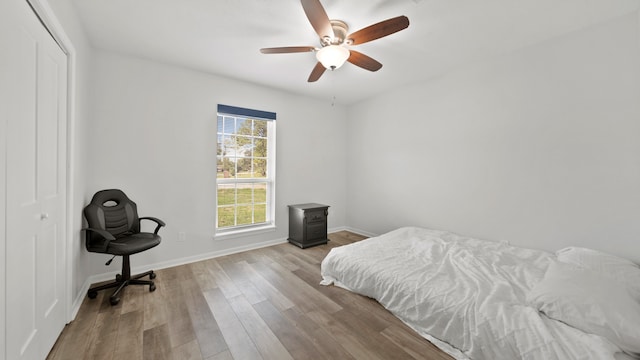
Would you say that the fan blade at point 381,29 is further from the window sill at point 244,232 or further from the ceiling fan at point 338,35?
the window sill at point 244,232

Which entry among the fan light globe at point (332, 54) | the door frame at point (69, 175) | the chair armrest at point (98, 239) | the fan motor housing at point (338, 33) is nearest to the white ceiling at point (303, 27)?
the fan motor housing at point (338, 33)

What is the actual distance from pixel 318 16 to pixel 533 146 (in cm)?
265

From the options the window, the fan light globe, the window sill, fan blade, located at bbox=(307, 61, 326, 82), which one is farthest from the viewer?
the window

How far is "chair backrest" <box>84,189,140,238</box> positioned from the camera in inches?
91.9

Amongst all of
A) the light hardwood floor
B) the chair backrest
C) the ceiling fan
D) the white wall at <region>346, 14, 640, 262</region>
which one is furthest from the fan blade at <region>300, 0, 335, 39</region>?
the chair backrest

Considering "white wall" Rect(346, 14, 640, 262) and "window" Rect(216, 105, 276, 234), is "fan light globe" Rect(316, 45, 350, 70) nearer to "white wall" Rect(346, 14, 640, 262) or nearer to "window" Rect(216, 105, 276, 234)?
"window" Rect(216, 105, 276, 234)

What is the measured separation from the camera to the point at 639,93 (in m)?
2.02

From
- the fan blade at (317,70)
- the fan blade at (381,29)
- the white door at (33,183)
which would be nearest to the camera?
the white door at (33,183)

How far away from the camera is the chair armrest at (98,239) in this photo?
7.03ft

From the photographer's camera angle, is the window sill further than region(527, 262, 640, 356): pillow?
Yes

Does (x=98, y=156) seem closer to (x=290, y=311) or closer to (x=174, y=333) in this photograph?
(x=174, y=333)

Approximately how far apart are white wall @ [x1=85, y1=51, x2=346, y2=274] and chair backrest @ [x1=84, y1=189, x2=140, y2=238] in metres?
0.19

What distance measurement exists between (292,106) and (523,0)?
3058mm

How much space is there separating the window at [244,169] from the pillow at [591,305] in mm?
3381
